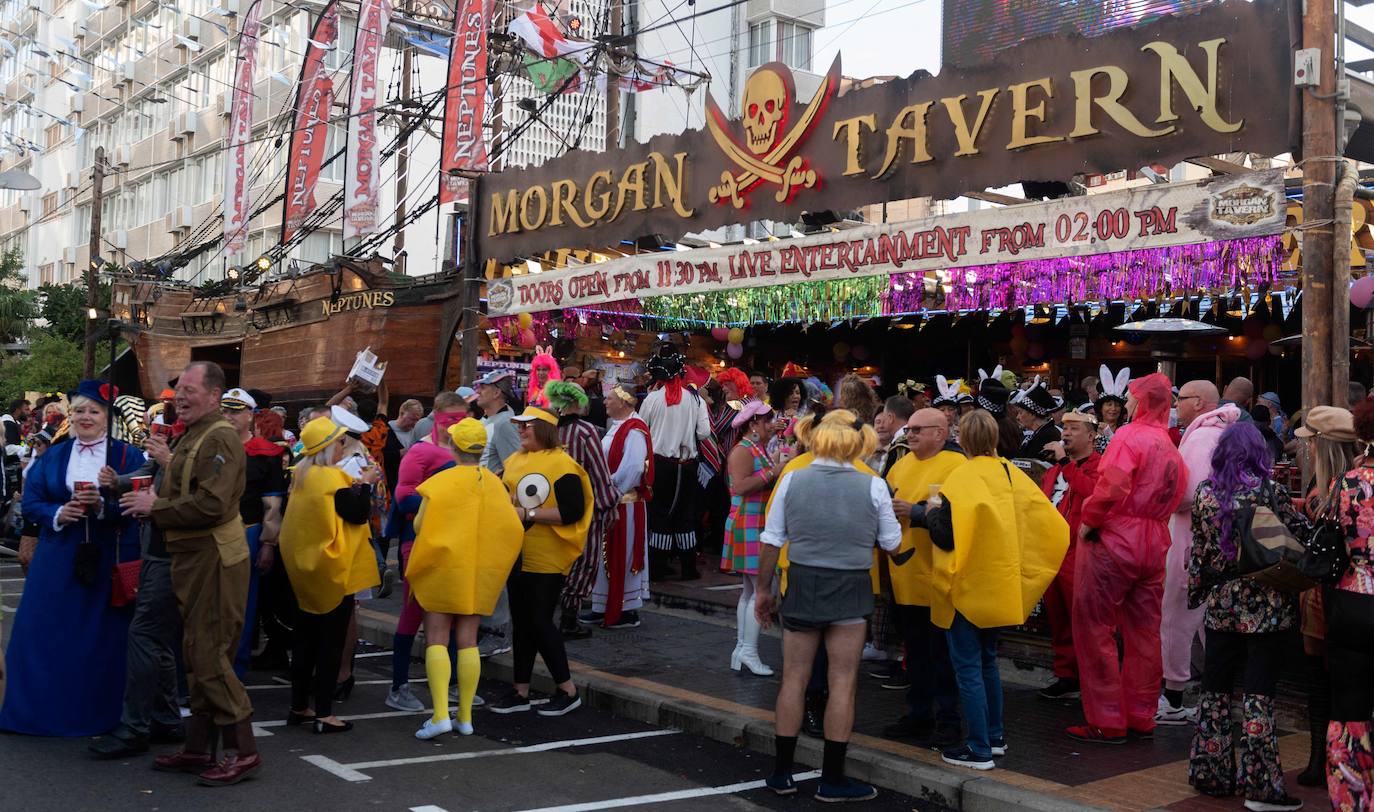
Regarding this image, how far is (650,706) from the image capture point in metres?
7.42

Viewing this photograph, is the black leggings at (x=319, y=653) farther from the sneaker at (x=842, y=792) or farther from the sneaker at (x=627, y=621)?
the sneaker at (x=627, y=621)

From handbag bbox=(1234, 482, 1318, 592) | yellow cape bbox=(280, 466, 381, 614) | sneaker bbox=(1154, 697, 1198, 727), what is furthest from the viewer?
sneaker bbox=(1154, 697, 1198, 727)

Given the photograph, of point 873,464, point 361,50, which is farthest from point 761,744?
point 361,50

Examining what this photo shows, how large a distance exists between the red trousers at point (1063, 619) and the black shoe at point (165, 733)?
16.3 feet

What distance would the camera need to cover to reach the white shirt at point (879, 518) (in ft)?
19.1

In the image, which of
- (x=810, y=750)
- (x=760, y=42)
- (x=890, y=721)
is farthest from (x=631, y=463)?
(x=760, y=42)

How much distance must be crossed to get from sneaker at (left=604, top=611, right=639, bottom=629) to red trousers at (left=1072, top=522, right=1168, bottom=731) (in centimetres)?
427

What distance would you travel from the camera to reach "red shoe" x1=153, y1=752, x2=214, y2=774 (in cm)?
594

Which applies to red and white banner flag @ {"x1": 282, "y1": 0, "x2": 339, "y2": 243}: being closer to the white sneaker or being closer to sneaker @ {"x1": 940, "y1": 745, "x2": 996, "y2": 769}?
the white sneaker

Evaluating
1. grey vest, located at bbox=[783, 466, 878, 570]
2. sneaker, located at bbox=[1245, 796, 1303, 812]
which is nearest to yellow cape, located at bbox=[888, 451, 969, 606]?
grey vest, located at bbox=[783, 466, 878, 570]

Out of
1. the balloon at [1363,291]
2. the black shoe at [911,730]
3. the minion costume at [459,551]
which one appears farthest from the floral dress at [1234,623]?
the balloon at [1363,291]

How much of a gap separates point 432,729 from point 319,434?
5.63 ft

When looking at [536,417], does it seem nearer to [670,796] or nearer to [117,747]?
[670,796]

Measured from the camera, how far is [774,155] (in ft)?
41.8
